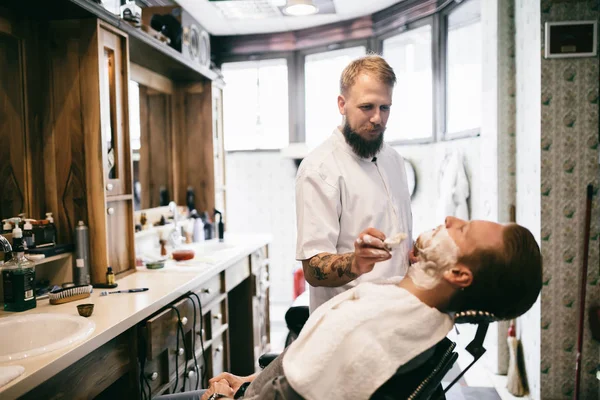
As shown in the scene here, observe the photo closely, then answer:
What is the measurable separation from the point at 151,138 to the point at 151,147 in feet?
0.22

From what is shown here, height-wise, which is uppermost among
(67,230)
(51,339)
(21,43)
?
(21,43)

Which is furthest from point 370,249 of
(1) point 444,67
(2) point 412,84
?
(2) point 412,84

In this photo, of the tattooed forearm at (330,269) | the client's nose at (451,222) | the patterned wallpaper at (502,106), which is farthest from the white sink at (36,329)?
the patterned wallpaper at (502,106)

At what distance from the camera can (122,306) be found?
1.81 m

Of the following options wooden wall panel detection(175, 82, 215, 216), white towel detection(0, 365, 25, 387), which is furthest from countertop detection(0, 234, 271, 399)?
wooden wall panel detection(175, 82, 215, 216)

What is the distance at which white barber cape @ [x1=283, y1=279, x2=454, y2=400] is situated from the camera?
1.11m

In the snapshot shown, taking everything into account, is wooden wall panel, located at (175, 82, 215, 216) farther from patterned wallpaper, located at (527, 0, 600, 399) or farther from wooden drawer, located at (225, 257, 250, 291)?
patterned wallpaper, located at (527, 0, 600, 399)

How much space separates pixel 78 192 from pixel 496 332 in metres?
2.71

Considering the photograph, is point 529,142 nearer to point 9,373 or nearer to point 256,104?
point 9,373

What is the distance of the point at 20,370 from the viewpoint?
3.84ft

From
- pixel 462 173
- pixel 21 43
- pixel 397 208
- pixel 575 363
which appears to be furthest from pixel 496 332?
pixel 21 43

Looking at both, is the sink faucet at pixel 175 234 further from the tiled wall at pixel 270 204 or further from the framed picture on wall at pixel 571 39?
the framed picture on wall at pixel 571 39

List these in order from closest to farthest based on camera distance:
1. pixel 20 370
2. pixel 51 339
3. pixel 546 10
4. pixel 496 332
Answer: pixel 20 370, pixel 51 339, pixel 546 10, pixel 496 332

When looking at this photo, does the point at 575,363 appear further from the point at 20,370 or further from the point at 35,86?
the point at 35,86
